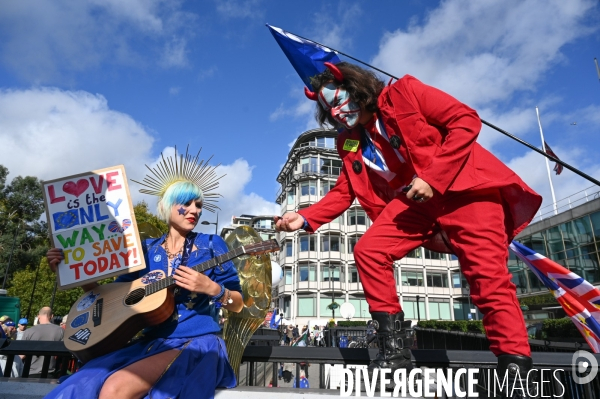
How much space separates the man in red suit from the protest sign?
3.40 feet

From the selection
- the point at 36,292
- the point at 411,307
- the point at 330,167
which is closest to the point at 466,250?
the point at 36,292

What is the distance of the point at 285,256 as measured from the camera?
142 feet

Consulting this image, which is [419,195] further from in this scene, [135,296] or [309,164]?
[309,164]

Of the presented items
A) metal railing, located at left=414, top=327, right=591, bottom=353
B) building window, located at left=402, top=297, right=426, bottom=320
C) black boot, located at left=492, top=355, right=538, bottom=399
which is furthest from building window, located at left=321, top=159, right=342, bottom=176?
black boot, located at left=492, top=355, right=538, bottom=399

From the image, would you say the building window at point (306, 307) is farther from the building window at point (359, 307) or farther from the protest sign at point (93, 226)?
the protest sign at point (93, 226)

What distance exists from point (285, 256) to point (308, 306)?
6.41m

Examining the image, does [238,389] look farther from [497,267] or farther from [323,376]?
[497,267]

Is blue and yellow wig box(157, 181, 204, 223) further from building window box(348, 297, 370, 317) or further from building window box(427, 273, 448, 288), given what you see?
building window box(427, 273, 448, 288)

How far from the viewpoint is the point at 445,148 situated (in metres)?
2.04

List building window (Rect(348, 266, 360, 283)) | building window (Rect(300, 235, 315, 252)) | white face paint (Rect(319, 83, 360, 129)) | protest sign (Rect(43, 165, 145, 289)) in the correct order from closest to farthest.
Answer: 1. protest sign (Rect(43, 165, 145, 289))
2. white face paint (Rect(319, 83, 360, 129))
3. building window (Rect(348, 266, 360, 283))
4. building window (Rect(300, 235, 315, 252))

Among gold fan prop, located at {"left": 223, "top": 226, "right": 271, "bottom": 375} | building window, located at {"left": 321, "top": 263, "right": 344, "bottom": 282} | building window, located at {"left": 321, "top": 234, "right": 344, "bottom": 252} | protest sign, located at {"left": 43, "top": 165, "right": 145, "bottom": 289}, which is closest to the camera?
protest sign, located at {"left": 43, "top": 165, "right": 145, "bottom": 289}

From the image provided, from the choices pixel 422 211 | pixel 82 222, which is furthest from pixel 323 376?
pixel 82 222

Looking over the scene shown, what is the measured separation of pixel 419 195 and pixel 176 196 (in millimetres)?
1746

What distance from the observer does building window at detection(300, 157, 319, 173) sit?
4419 cm
